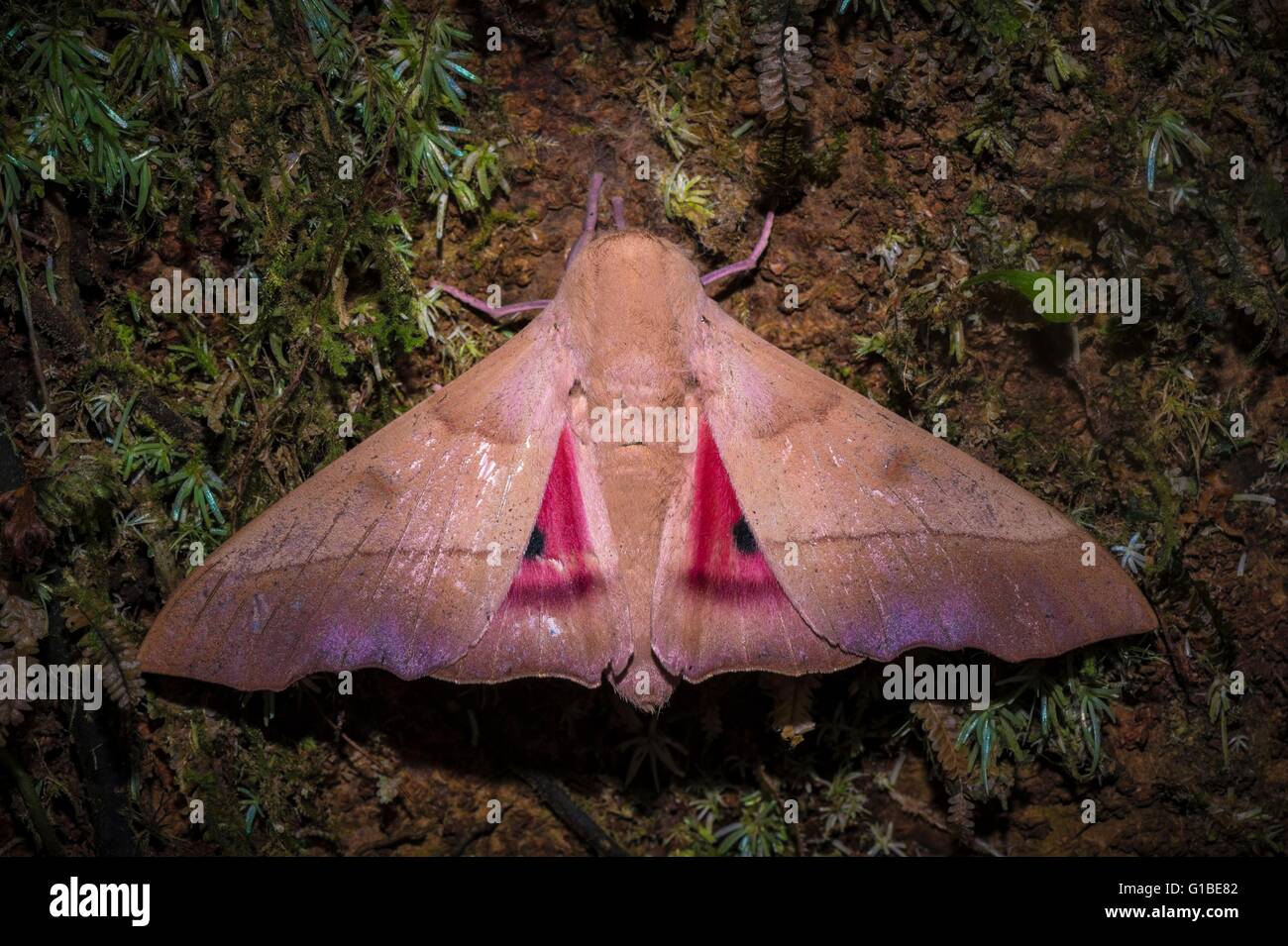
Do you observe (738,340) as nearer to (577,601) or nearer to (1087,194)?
(577,601)

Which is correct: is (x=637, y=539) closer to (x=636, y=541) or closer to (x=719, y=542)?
(x=636, y=541)

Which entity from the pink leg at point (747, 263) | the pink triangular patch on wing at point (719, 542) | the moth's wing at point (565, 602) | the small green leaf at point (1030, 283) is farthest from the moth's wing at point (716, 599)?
the small green leaf at point (1030, 283)

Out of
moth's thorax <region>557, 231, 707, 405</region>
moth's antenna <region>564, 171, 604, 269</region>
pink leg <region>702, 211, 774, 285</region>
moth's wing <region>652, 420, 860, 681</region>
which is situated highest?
moth's antenna <region>564, 171, 604, 269</region>

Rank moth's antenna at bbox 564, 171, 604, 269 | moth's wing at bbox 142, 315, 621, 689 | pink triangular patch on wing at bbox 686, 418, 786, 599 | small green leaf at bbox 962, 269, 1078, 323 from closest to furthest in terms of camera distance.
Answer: moth's wing at bbox 142, 315, 621, 689
pink triangular patch on wing at bbox 686, 418, 786, 599
small green leaf at bbox 962, 269, 1078, 323
moth's antenna at bbox 564, 171, 604, 269

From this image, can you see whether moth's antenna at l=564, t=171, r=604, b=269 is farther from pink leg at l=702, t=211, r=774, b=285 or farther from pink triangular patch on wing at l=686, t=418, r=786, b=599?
pink triangular patch on wing at l=686, t=418, r=786, b=599

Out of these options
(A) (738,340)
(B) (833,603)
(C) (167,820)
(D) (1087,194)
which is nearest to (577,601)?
(B) (833,603)

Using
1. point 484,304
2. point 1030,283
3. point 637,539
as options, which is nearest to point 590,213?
point 484,304

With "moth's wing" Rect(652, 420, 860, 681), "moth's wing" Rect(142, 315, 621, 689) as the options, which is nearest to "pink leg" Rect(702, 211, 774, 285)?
"moth's wing" Rect(652, 420, 860, 681)

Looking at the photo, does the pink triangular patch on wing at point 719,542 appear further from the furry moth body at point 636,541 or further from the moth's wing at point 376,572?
the moth's wing at point 376,572
